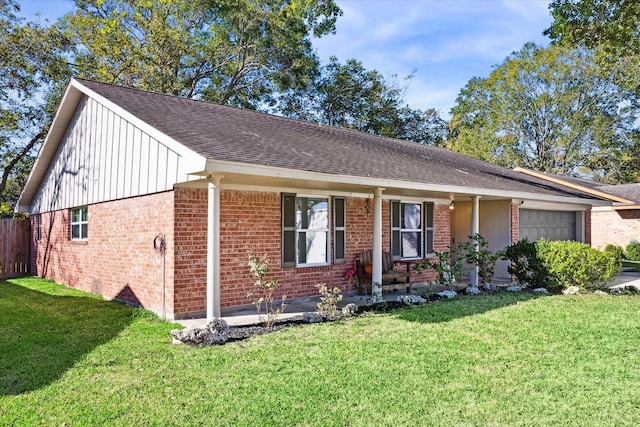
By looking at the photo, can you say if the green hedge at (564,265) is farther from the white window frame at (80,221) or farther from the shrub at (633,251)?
the shrub at (633,251)

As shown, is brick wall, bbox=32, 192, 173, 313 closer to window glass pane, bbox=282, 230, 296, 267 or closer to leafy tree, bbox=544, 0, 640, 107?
window glass pane, bbox=282, 230, 296, 267

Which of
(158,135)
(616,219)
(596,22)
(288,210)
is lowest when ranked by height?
(616,219)

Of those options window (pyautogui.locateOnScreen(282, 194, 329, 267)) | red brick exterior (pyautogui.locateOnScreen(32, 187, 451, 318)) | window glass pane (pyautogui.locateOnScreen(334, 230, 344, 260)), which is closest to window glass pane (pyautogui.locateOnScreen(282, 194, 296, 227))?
window (pyautogui.locateOnScreen(282, 194, 329, 267))

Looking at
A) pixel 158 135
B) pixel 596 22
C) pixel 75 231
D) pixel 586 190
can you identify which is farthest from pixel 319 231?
pixel 586 190

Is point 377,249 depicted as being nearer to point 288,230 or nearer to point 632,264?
point 288,230

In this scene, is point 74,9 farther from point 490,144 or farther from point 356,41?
point 490,144

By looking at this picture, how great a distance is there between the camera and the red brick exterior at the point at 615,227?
20.5 meters

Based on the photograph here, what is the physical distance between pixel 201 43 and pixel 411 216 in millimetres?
17418

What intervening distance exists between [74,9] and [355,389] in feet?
80.2

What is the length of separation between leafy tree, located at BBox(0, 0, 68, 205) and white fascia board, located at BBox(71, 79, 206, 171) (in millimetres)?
11662

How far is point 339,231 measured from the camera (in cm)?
1002

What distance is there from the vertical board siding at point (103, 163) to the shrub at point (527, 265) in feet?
26.9

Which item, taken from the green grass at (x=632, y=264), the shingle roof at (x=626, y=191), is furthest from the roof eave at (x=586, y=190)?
the green grass at (x=632, y=264)

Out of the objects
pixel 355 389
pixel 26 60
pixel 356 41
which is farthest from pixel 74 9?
pixel 355 389
